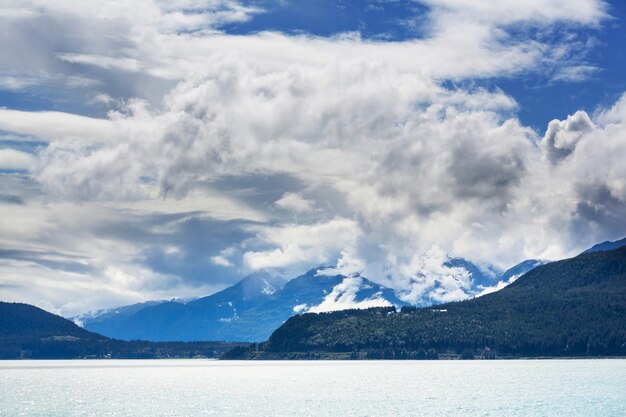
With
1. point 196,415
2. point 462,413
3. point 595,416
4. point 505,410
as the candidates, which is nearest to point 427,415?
point 462,413

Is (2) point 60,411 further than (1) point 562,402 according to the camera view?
No

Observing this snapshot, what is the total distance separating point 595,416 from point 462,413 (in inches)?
986

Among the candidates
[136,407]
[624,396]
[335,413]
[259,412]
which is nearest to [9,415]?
[136,407]

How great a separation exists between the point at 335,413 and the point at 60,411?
5780cm

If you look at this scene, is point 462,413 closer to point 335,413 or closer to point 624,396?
point 335,413

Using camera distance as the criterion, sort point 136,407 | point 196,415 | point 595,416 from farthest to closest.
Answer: point 136,407
point 196,415
point 595,416

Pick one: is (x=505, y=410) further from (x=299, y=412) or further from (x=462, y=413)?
(x=299, y=412)

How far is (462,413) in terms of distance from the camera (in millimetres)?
165125

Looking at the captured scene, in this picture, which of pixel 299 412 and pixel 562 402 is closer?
pixel 299 412

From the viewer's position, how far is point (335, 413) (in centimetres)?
16912

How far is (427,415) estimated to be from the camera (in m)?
163

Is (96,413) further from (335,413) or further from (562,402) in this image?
(562,402)

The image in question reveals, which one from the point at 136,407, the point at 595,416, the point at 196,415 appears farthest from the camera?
the point at 136,407

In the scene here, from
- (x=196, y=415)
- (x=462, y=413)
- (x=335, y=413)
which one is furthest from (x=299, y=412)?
(x=462, y=413)
